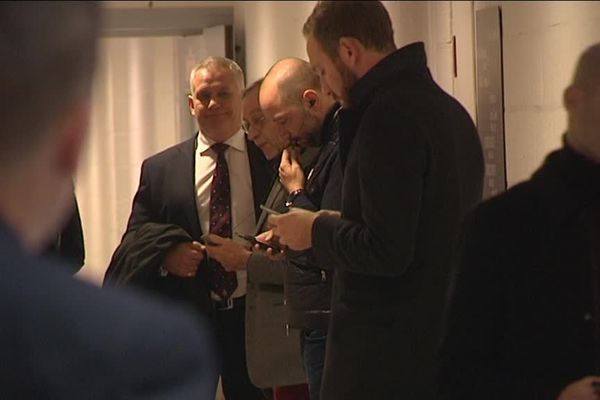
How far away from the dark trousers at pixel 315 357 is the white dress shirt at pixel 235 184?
0.44m

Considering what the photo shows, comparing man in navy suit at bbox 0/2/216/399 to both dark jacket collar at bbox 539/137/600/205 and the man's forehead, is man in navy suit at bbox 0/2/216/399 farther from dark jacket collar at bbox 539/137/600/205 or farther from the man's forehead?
the man's forehead

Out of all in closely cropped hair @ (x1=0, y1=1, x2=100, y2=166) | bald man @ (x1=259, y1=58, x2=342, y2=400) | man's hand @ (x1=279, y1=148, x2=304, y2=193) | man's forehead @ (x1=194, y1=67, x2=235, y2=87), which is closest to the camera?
closely cropped hair @ (x1=0, y1=1, x2=100, y2=166)

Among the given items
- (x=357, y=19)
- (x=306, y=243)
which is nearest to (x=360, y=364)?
(x=306, y=243)

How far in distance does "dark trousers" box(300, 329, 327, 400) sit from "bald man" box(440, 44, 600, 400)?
86 cm

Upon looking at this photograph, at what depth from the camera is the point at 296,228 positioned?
2.09 meters

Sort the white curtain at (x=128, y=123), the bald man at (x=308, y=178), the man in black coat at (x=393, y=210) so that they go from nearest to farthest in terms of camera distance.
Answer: the man in black coat at (x=393, y=210) < the bald man at (x=308, y=178) < the white curtain at (x=128, y=123)

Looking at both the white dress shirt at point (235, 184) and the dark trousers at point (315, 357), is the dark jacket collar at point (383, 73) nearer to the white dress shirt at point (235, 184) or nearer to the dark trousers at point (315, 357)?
the dark trousers at point (315, 357)

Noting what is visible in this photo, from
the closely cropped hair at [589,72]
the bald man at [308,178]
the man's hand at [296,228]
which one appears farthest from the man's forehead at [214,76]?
the closely cropped hair at [589,72]

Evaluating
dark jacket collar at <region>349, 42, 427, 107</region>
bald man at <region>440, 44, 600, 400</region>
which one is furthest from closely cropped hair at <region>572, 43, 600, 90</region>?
dark jacket collar at <region>349, 42, 427, 107</region>

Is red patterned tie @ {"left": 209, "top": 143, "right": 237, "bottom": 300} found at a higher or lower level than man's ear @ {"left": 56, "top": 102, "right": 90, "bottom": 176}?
lower

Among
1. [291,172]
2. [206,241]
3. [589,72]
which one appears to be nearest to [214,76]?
[206,241]

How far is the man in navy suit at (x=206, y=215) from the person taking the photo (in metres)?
2.80

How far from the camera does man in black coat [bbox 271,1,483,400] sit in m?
1.97

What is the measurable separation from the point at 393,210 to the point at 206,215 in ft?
3.16
